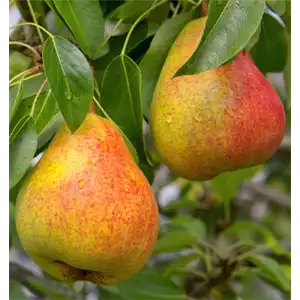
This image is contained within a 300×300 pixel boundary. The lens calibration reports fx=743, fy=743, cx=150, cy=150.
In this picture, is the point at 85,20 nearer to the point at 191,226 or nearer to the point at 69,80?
the point at 69,80

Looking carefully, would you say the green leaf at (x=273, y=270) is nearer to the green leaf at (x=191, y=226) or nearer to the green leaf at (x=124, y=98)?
the green leaf at (x=191, y=226)

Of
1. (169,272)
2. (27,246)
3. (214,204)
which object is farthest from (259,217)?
(27,246)

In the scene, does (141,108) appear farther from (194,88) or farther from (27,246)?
(27,246)

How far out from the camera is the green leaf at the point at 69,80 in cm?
87

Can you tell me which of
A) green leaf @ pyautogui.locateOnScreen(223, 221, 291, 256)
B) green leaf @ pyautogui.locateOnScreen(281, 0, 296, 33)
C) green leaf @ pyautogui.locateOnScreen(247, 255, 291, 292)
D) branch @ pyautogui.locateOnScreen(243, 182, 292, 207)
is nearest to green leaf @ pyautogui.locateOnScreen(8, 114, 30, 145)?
green leaf @ pyautogui.locateOnScreen(281, 0, 296, 33)

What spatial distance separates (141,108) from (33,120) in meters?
0.15

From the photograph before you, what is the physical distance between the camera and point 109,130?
3.07 feet

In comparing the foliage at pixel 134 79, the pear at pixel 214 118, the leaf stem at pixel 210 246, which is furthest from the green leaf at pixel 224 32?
the leaf stem at pixel 210 246

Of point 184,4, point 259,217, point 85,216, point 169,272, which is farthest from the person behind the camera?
point 259,217

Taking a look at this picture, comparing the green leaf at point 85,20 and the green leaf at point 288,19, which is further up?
the green leaf at point 85,20

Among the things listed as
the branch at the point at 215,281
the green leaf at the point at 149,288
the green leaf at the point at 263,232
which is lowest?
the green leaf at the point at 263,232

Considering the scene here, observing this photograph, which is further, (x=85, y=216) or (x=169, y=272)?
(x=169, y=272)

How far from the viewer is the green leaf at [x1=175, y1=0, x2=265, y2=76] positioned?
818mm

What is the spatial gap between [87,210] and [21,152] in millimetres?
115
